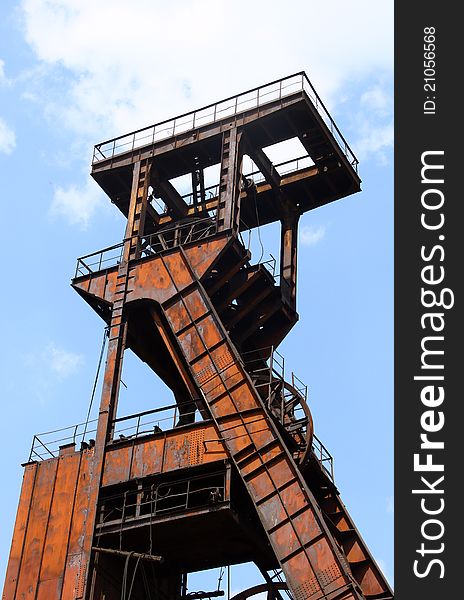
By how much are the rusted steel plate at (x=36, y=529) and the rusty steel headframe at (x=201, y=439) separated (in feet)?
0.11

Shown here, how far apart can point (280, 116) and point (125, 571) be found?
40.6 ft

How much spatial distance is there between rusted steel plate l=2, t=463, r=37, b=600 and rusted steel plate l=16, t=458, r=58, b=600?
10 centimetres

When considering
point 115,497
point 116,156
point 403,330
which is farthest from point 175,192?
point 403,330

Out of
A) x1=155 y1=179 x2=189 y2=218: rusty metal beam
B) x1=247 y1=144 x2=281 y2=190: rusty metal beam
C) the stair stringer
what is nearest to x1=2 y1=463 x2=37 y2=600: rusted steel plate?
the stair stringer

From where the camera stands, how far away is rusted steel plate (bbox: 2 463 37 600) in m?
22.2

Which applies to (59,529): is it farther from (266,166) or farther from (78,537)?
(266,166)

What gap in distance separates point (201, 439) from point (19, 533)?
5.09 metres

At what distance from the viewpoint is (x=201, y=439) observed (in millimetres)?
21484

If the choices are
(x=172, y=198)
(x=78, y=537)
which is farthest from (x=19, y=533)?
(x=172, y=198)

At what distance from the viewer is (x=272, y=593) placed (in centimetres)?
2250

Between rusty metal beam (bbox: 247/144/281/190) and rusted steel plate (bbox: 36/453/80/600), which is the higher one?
rusty metal beam (bbox: 247/144/281/190)

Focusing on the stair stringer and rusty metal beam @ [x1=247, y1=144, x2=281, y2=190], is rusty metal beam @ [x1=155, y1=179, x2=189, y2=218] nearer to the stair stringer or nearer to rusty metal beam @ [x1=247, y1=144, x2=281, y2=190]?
rusty metal beam @ [x1=247, y1=144, x2=281, y2=190]

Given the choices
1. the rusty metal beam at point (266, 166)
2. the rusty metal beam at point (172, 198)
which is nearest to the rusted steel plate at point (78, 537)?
the rusty metal beam at point (172, 198)

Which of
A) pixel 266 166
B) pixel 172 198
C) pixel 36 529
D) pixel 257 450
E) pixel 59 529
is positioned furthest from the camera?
pixel 172 198
